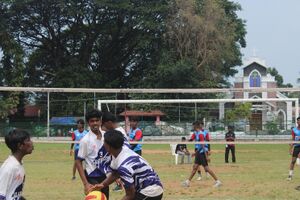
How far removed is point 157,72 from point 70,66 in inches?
348

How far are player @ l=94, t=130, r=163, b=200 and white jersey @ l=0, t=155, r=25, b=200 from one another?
987 millimetres

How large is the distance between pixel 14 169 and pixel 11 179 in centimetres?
10

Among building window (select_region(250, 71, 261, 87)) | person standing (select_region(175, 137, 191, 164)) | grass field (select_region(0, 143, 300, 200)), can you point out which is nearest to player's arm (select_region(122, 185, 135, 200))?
grass field (select_region(0, 143, 300, 200))

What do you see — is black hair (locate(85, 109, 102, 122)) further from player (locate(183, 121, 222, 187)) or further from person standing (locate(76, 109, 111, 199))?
player (locate(183, 121, 222, 187))

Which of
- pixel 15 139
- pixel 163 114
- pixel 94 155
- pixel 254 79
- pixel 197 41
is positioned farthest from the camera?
pixel 254 79

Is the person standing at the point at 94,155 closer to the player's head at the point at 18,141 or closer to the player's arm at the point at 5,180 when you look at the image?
the player's head at the point at 18,141

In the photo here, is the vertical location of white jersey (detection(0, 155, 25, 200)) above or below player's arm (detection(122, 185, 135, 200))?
above

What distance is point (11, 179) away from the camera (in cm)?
529

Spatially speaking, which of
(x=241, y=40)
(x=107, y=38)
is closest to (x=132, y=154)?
(x=107, y=38)

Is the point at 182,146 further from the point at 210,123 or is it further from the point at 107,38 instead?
the point at 107,38

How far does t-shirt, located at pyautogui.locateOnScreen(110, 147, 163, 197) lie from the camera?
572cm

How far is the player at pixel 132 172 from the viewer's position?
5.72 metres

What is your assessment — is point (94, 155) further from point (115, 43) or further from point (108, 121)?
point (115, 43)

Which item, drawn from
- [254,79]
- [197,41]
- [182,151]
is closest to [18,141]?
[182,151]
